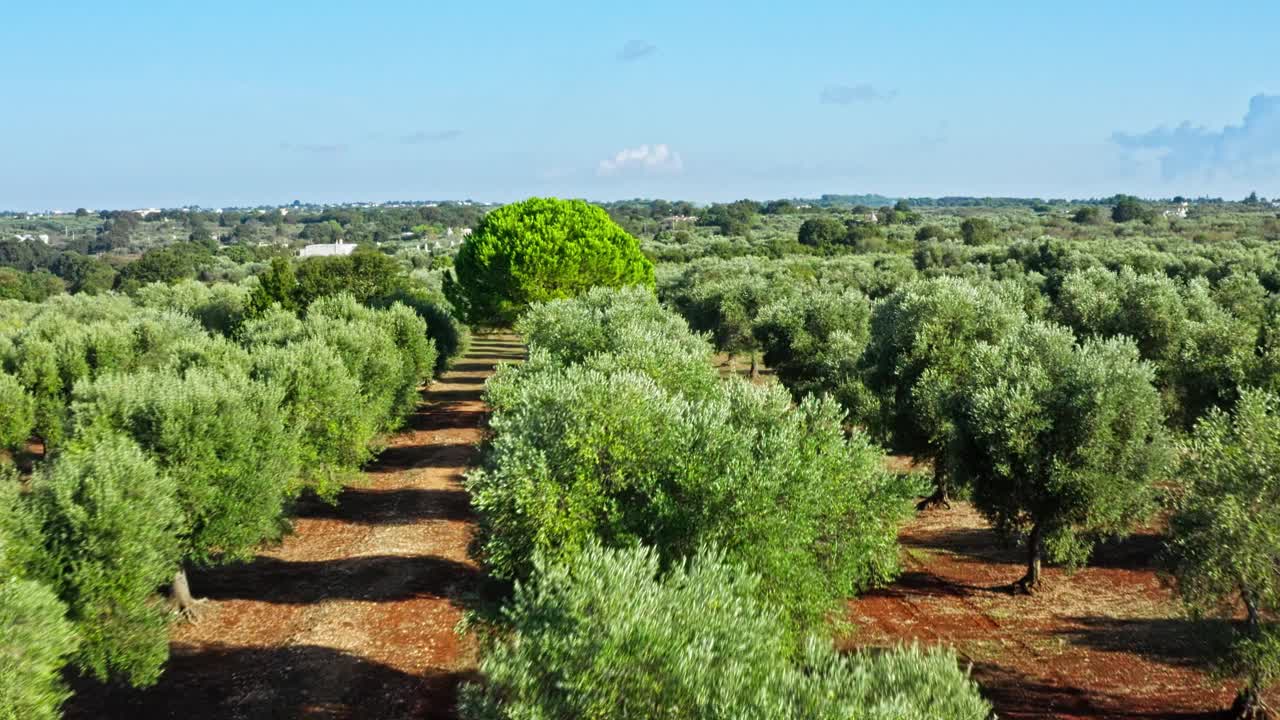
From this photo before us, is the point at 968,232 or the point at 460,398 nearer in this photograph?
the point at 460,398

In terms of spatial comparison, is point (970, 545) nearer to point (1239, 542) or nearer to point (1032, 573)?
point (1032, 573)

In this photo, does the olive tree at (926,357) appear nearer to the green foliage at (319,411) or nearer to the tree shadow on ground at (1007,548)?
the tree shadow on ground at (1007,548)

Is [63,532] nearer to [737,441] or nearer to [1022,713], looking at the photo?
[737,441]

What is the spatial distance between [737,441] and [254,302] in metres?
48.9

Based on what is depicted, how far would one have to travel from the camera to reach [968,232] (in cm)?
12900

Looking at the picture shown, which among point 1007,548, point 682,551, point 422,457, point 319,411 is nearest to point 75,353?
point 422,457

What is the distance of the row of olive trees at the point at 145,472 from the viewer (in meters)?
17.8

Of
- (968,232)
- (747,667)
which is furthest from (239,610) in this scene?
(968,232)

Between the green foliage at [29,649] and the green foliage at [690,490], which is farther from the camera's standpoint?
the green foliage at [690,490]

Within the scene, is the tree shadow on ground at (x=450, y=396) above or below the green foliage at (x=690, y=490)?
below

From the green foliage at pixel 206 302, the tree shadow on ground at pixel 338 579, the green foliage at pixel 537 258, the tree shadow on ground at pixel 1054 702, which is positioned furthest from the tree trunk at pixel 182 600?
the green foliage at pixel 537 258

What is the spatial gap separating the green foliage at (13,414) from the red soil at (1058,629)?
118 ft

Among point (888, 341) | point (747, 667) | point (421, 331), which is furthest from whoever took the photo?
point (421, 331)

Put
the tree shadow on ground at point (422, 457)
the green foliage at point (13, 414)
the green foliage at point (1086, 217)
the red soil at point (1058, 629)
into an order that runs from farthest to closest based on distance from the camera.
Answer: the green foliage at point (1086, 217), the tree shadow on ground at point (422, 457), the green foliage at point (13, 414), the red soil at point (1058, 629)
